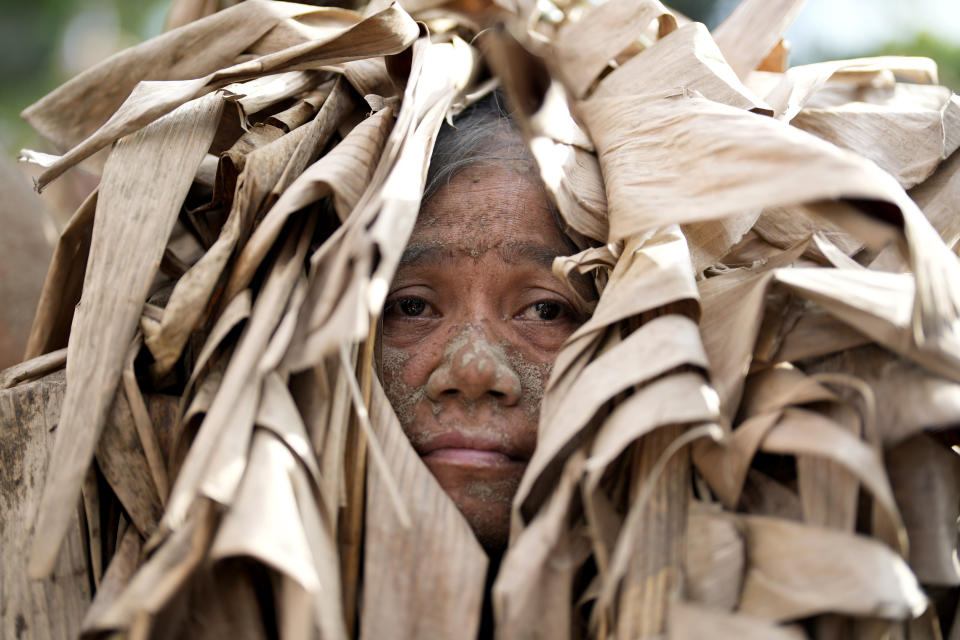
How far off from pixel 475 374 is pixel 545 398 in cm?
14

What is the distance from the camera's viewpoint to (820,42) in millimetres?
Result: 5293

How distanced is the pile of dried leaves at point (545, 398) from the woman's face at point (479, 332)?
93mm

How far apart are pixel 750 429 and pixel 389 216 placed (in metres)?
0.36

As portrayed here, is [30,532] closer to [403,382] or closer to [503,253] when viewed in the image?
[403,382]

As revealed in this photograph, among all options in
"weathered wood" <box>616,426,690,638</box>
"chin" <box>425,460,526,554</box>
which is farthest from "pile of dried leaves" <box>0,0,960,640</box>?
"chin" <box>425,460,526,554</box>

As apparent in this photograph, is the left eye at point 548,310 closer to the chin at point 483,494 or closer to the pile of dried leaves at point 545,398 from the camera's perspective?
the pile of dried leaves at point 545,398

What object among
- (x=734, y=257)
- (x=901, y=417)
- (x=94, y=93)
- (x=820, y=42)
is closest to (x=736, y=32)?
(x=734, y=257)

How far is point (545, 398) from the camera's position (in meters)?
0.79

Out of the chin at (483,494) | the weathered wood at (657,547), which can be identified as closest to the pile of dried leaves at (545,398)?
the weathered wood at (657,547)

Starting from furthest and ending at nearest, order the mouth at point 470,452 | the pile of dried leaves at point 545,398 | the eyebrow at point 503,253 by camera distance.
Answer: the eyebrow at point 503,253 → the mouth at point 470,452 → the pile of dried leaves at point 545,398

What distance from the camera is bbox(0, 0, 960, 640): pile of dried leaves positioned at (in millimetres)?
639

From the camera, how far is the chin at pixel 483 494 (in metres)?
0.90

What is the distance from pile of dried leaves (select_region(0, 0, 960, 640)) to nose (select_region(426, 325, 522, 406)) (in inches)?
4.8

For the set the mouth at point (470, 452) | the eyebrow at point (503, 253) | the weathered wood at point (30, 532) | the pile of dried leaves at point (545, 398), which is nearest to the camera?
the pile of dried leaves at point (545, 398)
